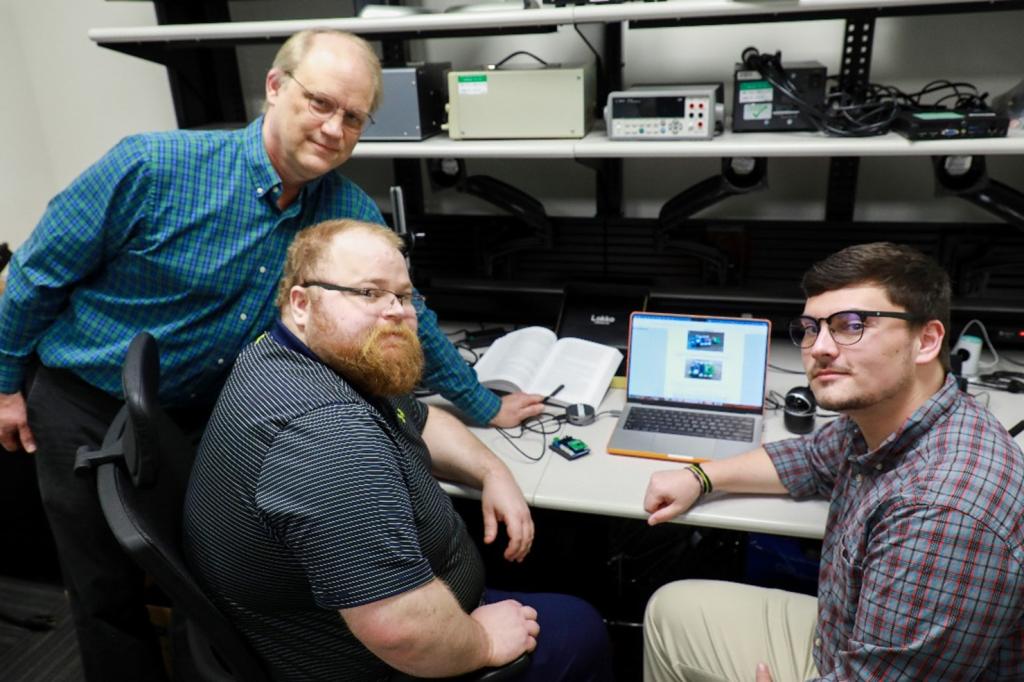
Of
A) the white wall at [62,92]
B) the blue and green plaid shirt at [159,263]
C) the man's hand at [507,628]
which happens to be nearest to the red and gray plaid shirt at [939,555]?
the man's hand at [507,628]

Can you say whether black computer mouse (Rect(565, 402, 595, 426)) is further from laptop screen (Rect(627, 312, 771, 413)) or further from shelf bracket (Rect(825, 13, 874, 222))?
shelf bracket (Rect(825, 13, 874, 222))

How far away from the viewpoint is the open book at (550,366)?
1912mm

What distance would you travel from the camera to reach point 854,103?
184 cm

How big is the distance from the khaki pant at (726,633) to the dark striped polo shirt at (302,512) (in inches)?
21.2

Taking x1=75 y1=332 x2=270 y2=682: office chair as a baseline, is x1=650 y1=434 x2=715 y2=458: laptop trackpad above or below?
below

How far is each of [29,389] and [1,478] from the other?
0.84 m

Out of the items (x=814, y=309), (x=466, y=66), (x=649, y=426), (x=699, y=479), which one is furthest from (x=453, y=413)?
(x=466, y=66)

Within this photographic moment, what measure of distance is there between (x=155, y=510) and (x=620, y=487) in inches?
33.8

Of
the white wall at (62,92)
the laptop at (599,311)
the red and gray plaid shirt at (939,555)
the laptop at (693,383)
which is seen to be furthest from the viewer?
the white wall at (62,92)

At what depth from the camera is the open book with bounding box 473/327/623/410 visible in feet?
6.27

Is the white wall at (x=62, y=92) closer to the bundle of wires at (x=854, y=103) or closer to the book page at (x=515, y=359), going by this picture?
the book page at (x=515, y=359)

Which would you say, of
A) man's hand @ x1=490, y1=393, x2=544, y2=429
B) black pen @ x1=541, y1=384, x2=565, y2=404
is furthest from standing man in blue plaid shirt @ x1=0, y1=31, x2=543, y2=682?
black pen @ x1=541, y1=384, x2=565, y2=404

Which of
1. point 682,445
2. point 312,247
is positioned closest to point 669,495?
point 682,445

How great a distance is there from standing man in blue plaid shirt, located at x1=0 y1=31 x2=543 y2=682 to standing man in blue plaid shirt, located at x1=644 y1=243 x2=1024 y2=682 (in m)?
0.93
